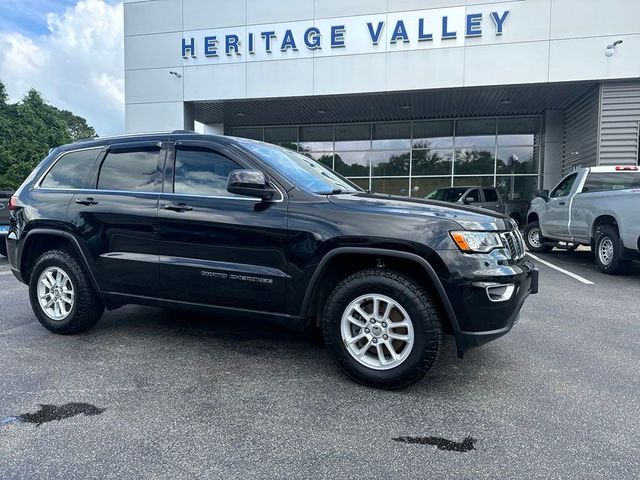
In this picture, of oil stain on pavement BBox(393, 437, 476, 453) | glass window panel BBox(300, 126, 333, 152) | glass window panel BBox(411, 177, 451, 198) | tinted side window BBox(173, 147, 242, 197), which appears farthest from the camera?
glass window panel BBox(300, 126, 333, 152)

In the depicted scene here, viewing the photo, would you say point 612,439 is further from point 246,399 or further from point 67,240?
point 67,240

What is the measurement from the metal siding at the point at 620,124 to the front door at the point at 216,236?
13.3 meters

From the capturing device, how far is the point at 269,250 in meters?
3.37

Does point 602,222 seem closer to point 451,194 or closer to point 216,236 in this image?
point 451,194

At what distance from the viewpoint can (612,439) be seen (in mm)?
2578

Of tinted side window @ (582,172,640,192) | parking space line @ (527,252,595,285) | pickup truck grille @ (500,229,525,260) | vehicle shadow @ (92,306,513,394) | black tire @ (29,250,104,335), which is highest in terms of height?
tinted side window @ (582,172,640,192)

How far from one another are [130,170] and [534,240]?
10090 millimetres

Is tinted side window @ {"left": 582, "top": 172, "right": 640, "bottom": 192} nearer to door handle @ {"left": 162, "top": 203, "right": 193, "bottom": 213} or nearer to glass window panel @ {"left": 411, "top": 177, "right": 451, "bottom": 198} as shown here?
door handle @ {"left": 162, "top": 203, "right": 193, "bottom": 213}

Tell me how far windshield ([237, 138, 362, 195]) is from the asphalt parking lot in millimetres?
1416

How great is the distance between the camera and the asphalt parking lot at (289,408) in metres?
2.33

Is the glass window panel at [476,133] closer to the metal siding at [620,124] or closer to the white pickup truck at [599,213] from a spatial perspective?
the metal siding at [620,124]

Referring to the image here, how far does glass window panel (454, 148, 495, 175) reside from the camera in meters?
17.6

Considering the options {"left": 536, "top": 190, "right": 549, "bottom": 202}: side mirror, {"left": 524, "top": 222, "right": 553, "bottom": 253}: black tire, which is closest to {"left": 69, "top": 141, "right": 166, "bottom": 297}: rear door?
{"left": 536, "top": 190, "right": 549, "bottom": 202}: side mirror

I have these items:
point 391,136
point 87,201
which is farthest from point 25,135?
point 87,201
